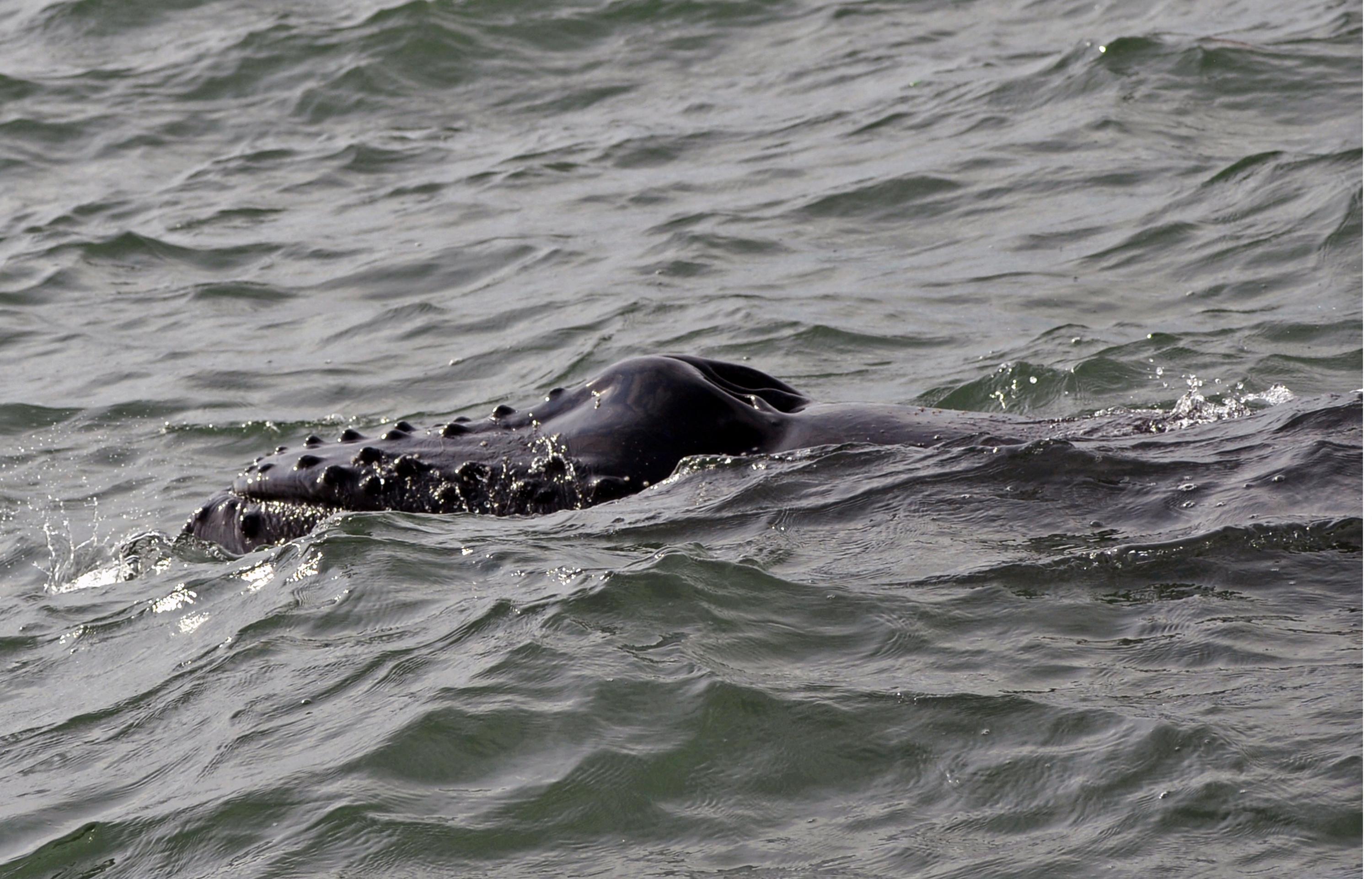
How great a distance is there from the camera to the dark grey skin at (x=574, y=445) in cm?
531

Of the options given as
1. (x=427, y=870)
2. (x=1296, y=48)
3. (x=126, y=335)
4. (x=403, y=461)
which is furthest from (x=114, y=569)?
(x=1296, y=48)

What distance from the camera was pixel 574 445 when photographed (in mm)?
5324

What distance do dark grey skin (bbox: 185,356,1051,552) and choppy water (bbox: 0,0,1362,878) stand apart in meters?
0.10

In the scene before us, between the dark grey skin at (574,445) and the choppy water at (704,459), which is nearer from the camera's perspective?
the choppy water at (704,459)

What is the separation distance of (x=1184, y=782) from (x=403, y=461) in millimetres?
2629

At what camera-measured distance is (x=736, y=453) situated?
5.38 metres

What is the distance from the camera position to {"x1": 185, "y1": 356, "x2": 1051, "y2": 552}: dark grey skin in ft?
17.4

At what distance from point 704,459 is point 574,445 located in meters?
0.39

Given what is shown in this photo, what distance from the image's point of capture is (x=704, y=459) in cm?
528

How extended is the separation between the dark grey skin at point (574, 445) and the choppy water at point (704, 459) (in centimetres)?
10

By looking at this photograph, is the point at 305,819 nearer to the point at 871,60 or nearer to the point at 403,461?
the point at 403,461

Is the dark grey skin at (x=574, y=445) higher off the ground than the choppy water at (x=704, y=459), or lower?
higher

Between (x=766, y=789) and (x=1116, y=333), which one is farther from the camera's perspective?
(x=1116, y=333)

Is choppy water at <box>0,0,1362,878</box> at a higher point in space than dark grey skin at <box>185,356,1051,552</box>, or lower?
lower
